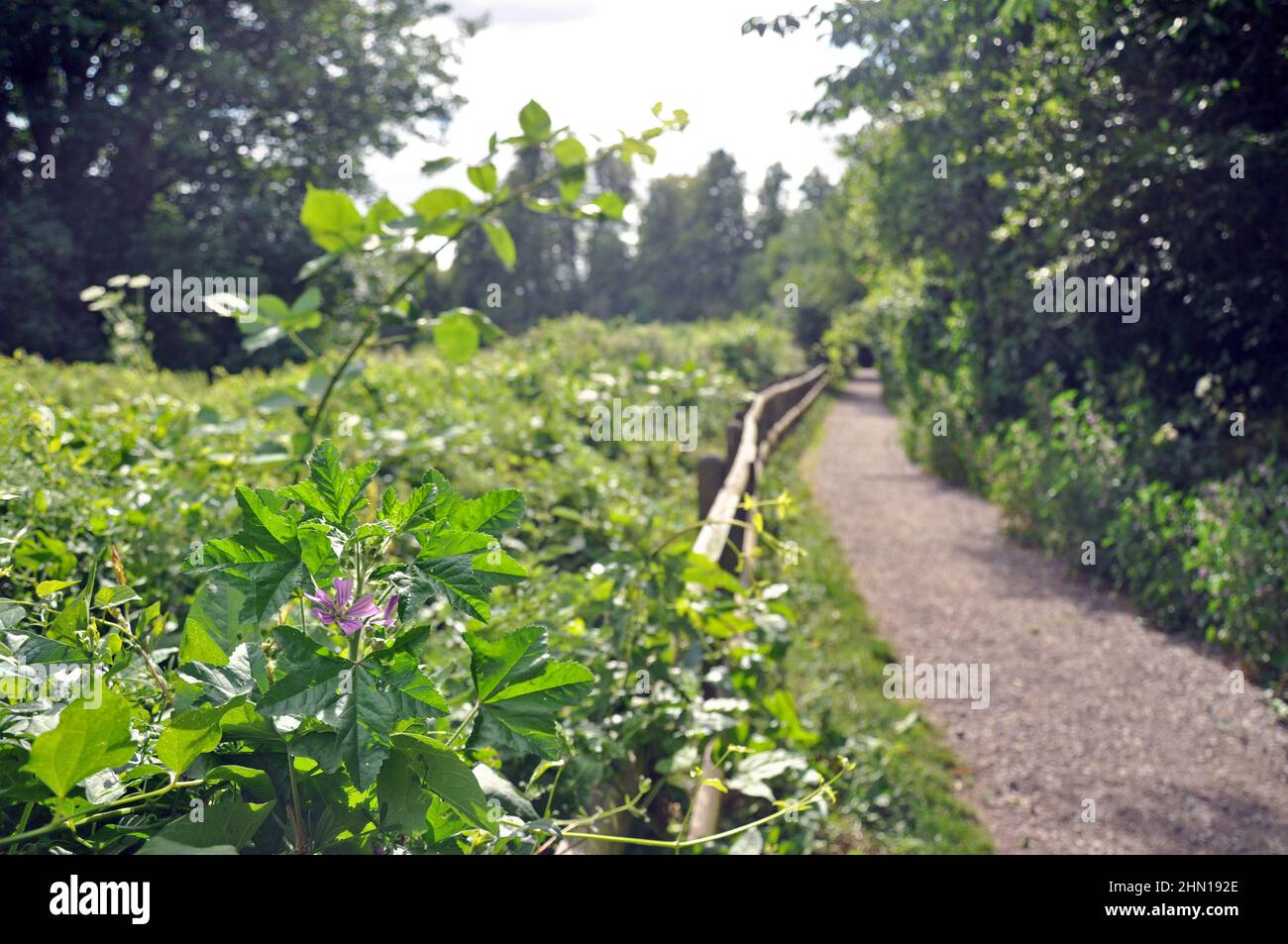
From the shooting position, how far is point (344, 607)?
2.93ft

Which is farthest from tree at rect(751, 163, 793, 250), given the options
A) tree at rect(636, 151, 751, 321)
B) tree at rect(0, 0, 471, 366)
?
tree at rect(0, 0, 471, 366)

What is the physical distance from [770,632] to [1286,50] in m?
5.22

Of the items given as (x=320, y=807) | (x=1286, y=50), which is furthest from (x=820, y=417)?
(x=320, y=807)

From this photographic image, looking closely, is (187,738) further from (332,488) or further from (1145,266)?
(1145,266)

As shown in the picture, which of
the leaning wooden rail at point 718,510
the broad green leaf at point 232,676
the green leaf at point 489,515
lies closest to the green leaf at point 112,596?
the broad green leaf at point 232,676

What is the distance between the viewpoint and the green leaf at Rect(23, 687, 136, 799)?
0.72 m

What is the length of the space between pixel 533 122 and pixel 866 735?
11.1 feet

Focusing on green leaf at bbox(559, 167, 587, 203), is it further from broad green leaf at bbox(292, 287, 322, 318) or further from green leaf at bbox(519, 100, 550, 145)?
broad green leaf at bbox(292, 287, 322, 318)

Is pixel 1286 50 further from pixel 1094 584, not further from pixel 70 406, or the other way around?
pixel 70 406

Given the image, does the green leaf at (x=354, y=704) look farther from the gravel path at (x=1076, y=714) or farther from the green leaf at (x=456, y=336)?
the gravel path at (x=1076, y=714)

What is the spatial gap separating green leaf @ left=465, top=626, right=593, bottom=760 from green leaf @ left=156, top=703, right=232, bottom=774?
0.24 meters

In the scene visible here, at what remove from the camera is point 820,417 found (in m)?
19.3

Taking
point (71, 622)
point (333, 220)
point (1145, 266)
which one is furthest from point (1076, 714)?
point (71, 622)

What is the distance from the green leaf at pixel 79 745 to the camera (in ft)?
2.35
